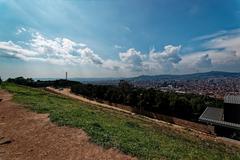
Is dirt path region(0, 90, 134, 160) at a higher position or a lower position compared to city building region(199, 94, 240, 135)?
higher

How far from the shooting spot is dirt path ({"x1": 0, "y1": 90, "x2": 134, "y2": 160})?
636 cm

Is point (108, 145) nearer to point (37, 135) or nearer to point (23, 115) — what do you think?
point (37, 135)

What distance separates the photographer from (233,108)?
1948 cm

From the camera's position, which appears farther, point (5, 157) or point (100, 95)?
point (100, 95)

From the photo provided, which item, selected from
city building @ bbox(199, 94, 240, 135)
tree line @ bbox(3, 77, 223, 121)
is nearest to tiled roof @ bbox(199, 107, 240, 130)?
city building @ bbox(199, 94, 240, 135)

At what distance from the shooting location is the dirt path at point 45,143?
636cm

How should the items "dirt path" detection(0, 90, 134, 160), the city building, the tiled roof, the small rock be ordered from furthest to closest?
the city building → the tiled roof → the small rock → "dirt path" detection(0, 90, 134, 160)

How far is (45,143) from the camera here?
24.4 feet

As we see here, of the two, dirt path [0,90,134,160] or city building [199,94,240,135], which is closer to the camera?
dirt path [0,90,134,160]

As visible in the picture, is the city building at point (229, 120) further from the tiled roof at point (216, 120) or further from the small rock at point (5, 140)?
the small rock at point (5, 140)

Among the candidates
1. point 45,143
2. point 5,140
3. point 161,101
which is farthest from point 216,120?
point 5,140

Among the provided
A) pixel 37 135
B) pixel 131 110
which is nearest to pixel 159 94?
pixel 131 110

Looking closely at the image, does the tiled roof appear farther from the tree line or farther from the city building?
the tree line

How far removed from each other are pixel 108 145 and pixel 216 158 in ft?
12.6
